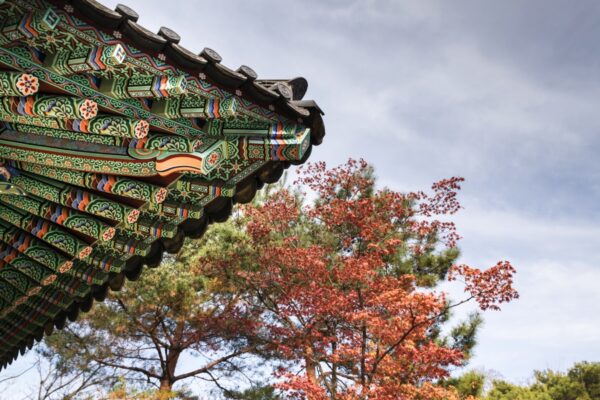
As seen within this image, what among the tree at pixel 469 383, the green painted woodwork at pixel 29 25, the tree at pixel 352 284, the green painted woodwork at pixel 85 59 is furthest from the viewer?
the tree at pixel 469 383

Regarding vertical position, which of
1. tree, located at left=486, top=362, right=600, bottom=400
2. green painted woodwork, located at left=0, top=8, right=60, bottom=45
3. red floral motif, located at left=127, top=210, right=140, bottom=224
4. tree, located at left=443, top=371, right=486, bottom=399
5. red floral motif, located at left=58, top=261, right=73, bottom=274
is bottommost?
green painted woodwork, located at left=0, top=8, right=60, bottom=45

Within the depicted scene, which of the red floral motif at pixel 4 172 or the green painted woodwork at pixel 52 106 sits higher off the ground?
the red floral motif at pixel 4 172

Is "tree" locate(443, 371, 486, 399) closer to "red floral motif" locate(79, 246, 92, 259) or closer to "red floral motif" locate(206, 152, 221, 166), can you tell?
"red floral motif" locate(79, 246, 92, 259)

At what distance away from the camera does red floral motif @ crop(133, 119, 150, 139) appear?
9.27 feet

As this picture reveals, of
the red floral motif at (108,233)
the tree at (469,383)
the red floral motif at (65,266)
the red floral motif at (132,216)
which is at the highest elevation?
the tree at (469,383)

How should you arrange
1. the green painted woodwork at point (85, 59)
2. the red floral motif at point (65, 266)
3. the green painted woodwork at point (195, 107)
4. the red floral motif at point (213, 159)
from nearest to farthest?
the green painted woodwork at point (85, 59)
the green painted woodwork at point (195, 107)
the red floral motif at point (213, 159)
the red floral motif at point (65, 266)

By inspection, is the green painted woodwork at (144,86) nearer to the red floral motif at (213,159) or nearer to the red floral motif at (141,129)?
the red floral motif at (141,129)

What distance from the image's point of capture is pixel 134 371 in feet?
45.7

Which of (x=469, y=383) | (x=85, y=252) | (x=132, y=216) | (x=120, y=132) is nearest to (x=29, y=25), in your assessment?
(x=120, y=132)

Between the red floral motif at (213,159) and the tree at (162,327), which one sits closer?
the red floral motif at (213,159)

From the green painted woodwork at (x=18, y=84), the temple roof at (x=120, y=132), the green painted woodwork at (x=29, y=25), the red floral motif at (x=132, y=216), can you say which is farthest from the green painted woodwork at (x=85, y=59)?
the red floral motif at (x=132, y=216)

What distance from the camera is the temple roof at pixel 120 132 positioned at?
7.80 ft

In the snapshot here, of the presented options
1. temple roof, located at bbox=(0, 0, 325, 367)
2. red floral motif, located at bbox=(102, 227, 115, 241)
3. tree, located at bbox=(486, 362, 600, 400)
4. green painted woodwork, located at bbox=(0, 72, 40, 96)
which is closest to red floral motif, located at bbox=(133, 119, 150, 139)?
temple roof, located at bbox=(0, 0, 325, 367)

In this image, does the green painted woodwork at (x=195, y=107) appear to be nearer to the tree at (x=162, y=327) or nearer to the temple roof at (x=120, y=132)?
the temple roof at (x=120, y=132)
